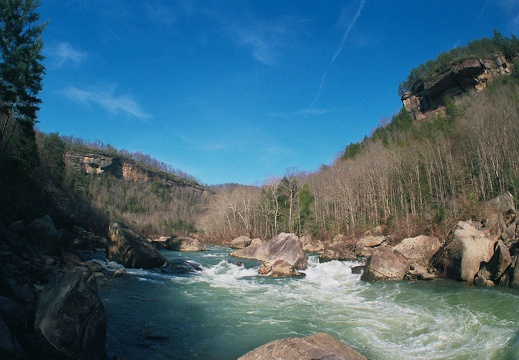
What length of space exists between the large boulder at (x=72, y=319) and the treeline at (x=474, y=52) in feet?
283

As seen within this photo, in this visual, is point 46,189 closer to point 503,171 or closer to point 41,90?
point 41,90

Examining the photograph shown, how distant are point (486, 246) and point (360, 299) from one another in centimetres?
990

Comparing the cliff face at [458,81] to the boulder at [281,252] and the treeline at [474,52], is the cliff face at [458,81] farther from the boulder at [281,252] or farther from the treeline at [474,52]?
the boulder at [281,252]

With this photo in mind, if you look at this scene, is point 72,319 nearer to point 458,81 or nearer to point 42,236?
point 42,236

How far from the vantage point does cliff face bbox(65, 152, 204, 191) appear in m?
158

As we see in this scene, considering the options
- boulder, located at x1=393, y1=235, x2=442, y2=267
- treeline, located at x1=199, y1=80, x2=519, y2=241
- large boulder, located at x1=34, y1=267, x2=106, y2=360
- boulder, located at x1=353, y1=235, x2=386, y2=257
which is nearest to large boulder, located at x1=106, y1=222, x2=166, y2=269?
large boulder, located at x1=34, y1=267, x2=106, y2=360

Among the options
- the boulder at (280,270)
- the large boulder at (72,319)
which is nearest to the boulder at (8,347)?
the large boulder at (72,319)

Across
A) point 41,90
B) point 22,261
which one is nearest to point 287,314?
point 22,261

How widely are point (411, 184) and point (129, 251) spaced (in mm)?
39047

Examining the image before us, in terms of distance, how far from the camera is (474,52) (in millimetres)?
74938

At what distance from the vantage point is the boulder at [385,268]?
67.9 ft

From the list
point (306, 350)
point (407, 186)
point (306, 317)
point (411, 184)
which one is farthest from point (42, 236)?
point (407, 186)

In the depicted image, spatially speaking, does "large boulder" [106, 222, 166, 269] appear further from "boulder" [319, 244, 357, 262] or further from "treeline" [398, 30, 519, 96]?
"treeline" [398, 30, 519, 96]

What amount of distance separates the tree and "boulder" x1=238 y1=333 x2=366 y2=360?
2542 centimetres
